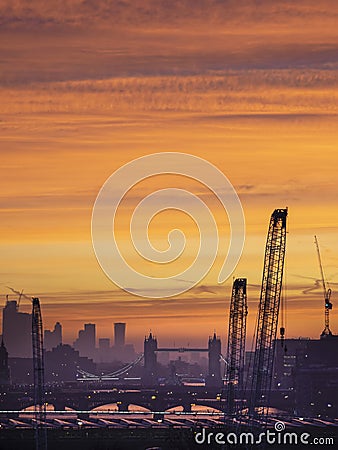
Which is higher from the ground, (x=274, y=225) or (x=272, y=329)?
(x=274, y=225)

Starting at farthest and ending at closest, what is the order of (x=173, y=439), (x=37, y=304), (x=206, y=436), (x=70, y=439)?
(x=70, y=439) → (x=173, y=439) → (x=206, y=436) → (x=37, y=304)

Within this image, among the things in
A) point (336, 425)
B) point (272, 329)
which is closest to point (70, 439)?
point (336, 425)

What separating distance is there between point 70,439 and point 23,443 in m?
12.0

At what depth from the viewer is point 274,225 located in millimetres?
111000

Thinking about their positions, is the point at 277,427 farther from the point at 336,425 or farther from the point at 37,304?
the point at 37,304

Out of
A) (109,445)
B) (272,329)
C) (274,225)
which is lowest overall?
(109,445)

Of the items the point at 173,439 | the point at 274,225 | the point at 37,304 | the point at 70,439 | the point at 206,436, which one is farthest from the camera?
the point at 70,439

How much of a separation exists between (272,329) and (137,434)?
63.6 m

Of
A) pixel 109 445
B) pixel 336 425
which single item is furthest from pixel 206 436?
pixel 336 425

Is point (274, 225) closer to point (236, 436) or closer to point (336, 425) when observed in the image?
point (236, 436)

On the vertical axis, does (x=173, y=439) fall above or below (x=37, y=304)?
below

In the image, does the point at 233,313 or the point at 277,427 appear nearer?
the point at 233,313

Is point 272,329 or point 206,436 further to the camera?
point 206,436

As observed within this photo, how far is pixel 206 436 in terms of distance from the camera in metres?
142
